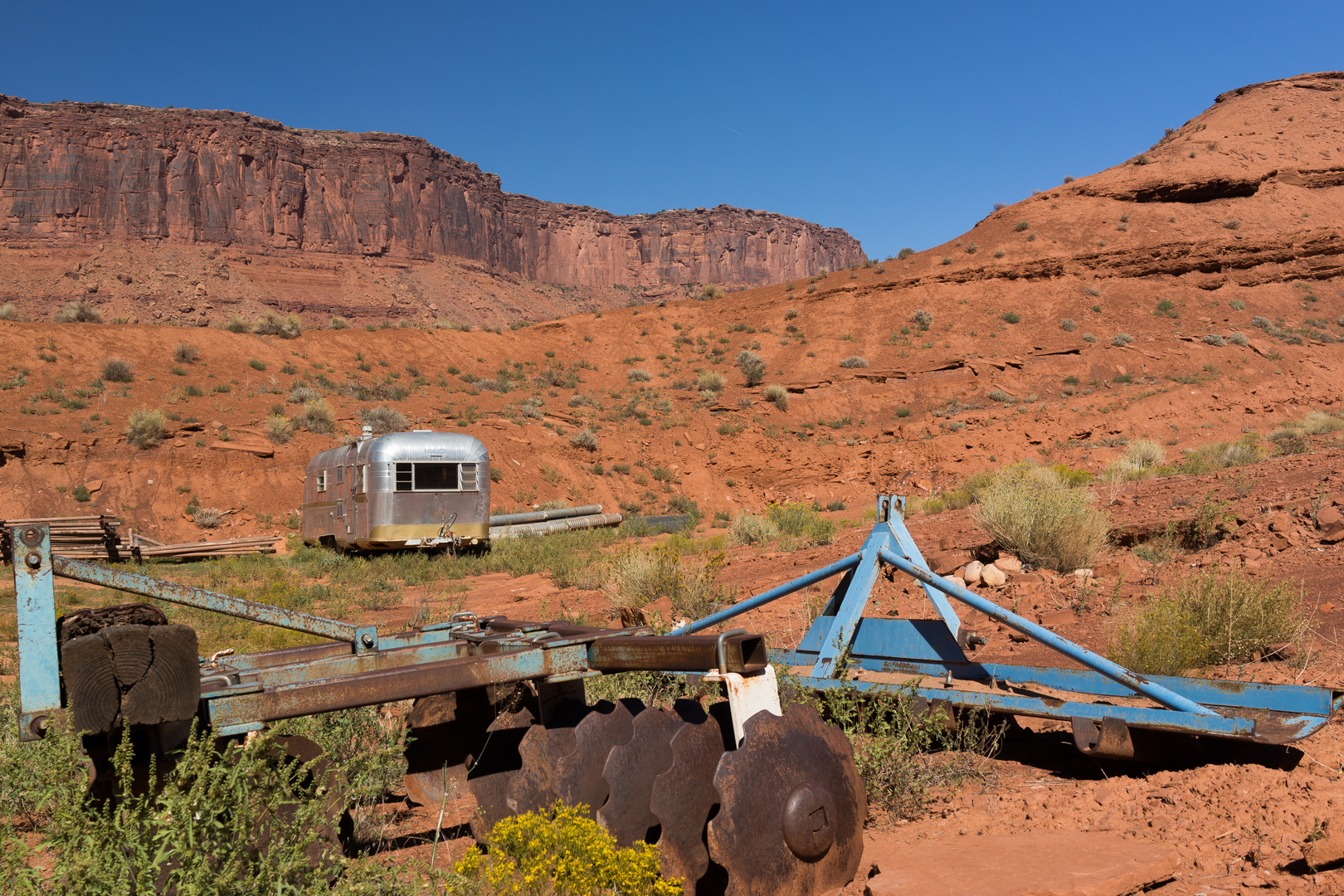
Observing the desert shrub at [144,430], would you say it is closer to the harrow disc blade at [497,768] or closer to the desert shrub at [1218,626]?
the harrow disc blade at [497,768]

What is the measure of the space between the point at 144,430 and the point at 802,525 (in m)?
19.7

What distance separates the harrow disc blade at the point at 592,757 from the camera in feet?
11.2

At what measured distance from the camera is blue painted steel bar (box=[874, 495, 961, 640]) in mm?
4809

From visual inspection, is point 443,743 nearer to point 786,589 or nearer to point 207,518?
point 786,589

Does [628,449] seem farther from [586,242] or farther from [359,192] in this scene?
[586,242]

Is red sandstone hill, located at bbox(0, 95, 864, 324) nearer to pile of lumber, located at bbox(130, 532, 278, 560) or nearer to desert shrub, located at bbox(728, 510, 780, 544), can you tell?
pile of lumber, located at bbox(130, 532, 278, 560)

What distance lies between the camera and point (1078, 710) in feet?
12.9

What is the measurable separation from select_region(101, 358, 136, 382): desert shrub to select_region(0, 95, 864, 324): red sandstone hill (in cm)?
4374

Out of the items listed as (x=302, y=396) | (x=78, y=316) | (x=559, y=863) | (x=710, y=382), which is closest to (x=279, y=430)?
(x=302, y=396)

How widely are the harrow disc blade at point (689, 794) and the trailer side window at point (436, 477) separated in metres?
14.0

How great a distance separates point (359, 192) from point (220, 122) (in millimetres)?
13486

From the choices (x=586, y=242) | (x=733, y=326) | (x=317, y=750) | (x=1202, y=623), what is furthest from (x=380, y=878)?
(x=586, y=242)

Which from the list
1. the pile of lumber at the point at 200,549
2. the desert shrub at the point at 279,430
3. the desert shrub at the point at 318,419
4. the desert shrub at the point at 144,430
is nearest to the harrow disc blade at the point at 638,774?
the pile of lumber at the point at 200,549

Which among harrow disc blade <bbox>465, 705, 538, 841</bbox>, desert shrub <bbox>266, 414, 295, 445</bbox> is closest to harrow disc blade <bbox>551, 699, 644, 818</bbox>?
harrow disc blade <bbox>465, 705, 538, 841</bbox>
